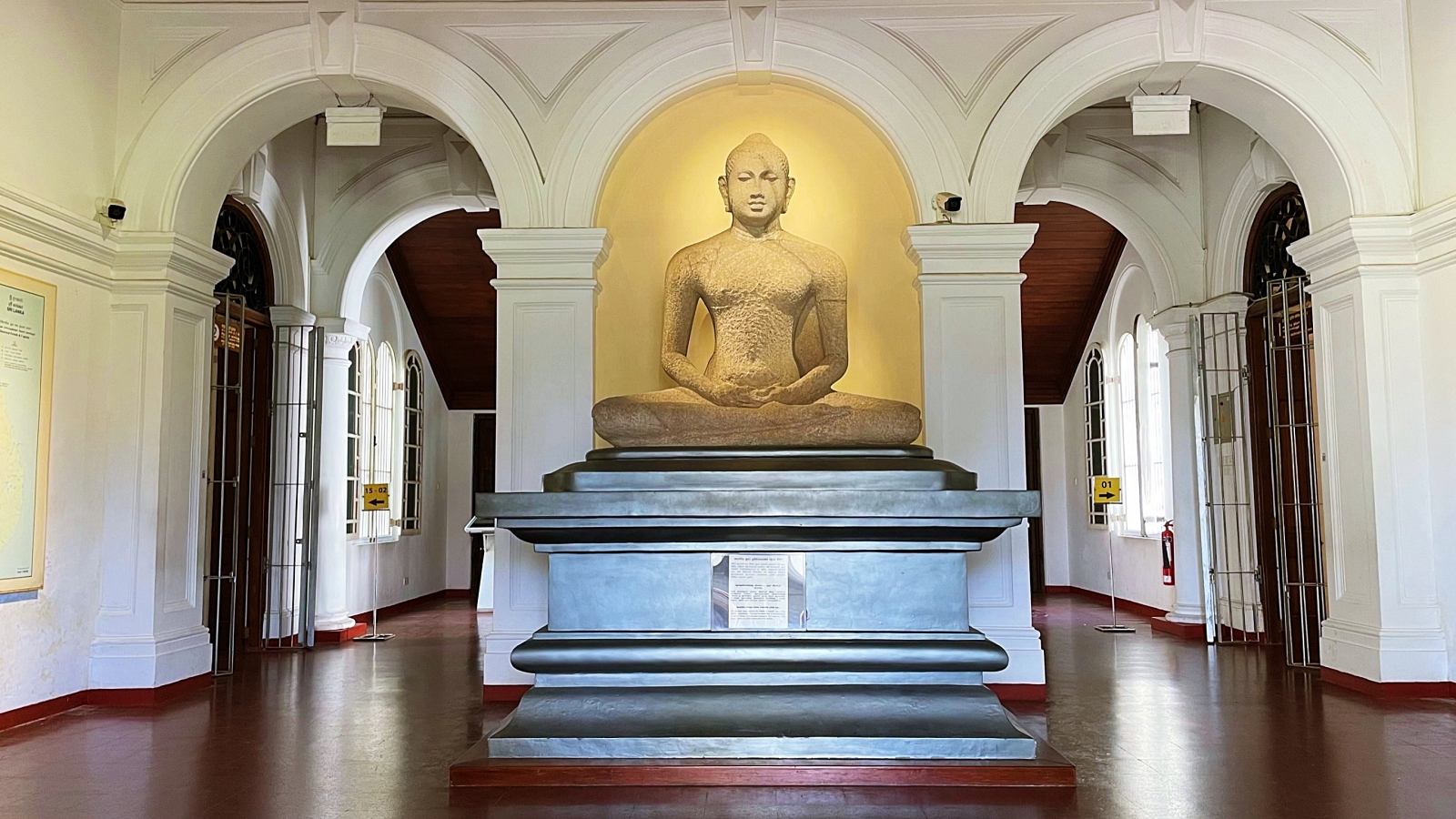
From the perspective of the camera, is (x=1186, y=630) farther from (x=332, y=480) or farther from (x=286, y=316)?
(x=286, y=316)

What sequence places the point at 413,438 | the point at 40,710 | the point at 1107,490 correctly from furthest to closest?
the point at 413,438 → the point at 1107,490 → the point at 40,710

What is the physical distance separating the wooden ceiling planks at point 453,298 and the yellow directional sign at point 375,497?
9.28ft

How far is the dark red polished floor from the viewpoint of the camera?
12.3 ft

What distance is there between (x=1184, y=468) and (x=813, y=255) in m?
4.27

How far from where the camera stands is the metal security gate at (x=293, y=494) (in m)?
8.32

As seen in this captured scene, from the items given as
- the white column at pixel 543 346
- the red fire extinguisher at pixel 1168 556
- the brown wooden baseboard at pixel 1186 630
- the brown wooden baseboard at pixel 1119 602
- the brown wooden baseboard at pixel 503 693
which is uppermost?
the white column at pixel 543 346

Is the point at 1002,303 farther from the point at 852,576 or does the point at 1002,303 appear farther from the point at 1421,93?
the point at 1421,93

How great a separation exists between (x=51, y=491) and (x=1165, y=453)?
9.14 metres

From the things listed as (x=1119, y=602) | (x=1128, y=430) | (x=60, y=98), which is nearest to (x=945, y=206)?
(x=60, y=98)

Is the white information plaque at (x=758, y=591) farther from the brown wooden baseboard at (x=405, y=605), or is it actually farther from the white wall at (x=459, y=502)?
the white wall at (x=459, y=502)

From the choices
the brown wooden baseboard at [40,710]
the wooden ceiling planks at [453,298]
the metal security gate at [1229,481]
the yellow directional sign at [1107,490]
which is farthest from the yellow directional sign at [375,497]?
the metal security gate at [1229,481]

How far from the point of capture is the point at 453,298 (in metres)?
Result: 12.1

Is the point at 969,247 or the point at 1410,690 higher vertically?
the point at 969,247

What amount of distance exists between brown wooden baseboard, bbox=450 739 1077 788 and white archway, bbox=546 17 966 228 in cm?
318
